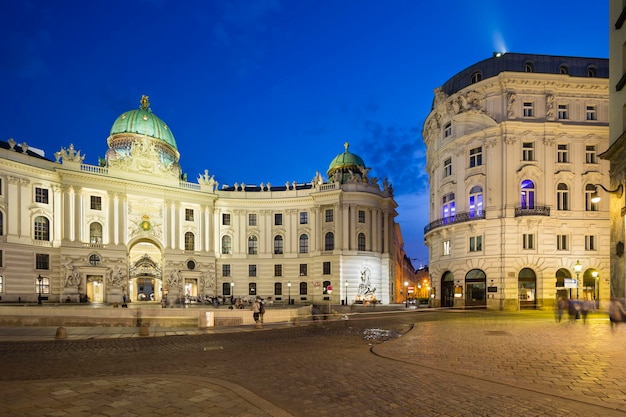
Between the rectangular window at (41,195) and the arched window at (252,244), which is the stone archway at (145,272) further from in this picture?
the arched window at (252,244)

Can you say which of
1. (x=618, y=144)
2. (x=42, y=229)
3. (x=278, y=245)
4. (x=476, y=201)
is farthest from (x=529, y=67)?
(x=42, y=229)

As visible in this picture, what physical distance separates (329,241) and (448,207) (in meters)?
24.3

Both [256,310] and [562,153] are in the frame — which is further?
[562,153]

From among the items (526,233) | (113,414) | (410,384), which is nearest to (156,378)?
(113,414)

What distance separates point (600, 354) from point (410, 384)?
7828 mm

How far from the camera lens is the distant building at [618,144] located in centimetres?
2334

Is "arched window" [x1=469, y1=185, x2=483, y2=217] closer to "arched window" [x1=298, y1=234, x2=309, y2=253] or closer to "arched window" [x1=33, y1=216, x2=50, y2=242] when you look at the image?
"arched window" [x1=298, y1=234, x2=309, y2=253]

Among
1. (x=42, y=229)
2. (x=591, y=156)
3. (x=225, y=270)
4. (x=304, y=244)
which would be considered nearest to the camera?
(x=591, y=156)

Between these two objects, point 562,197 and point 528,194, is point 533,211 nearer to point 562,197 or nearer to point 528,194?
point 528,194

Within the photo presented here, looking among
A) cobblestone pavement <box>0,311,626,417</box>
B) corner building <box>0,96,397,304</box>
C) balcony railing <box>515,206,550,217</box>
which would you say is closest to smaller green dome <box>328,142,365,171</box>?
corner building <box>0,96,397,304</box>

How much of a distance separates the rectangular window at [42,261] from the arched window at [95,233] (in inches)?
222

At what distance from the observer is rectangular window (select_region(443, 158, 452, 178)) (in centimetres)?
4638

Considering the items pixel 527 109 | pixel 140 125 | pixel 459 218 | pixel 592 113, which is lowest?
pixel 459 218

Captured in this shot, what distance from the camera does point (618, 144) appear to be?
23.6 meters
